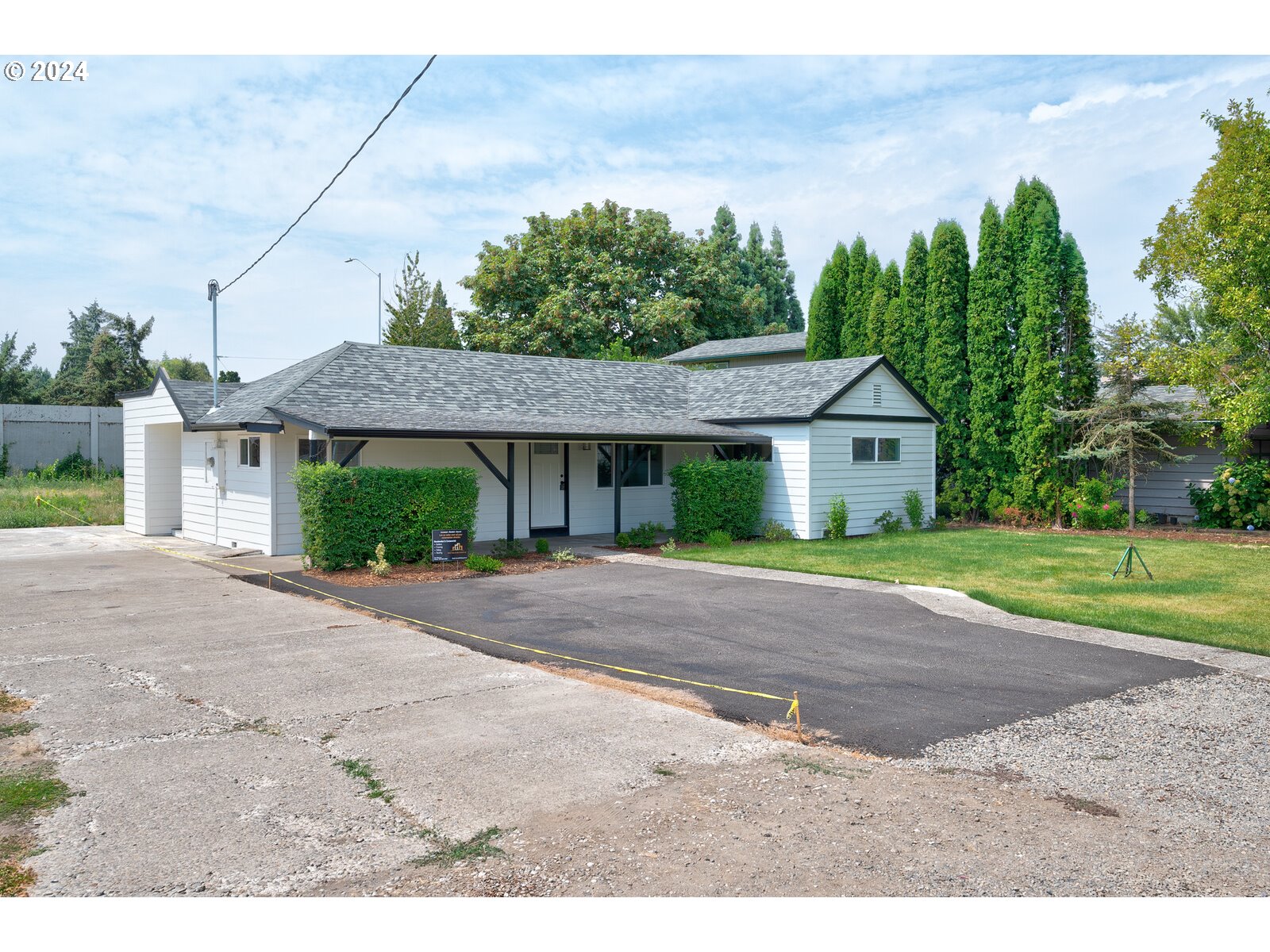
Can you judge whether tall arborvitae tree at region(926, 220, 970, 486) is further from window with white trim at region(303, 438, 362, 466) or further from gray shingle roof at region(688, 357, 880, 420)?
window with white trim at region(303, 438, 362, 466)

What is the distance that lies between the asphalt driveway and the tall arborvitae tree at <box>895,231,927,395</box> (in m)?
13.3

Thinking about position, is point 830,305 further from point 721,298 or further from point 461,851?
point 461,851

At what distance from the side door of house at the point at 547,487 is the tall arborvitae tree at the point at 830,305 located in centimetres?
1134

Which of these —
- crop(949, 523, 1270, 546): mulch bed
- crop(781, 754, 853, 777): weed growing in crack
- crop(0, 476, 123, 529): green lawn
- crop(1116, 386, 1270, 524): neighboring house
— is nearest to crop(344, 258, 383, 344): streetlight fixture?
crop(0, 476, 123, 529): green lawn

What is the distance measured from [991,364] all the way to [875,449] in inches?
198

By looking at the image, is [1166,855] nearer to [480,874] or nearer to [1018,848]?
[1018,848]

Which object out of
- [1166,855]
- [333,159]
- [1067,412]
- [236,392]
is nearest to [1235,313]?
[1067,412]

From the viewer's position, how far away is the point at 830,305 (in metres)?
26.8

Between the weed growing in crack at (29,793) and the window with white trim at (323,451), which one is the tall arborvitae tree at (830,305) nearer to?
the window with white trim at (323,451)

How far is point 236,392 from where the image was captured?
19672 millimetres

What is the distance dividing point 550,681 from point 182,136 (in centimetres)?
1215

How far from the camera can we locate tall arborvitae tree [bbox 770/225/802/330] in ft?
189

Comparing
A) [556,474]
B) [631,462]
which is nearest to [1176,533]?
[631,462]

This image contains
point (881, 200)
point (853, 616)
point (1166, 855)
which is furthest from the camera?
point (881, 200)
